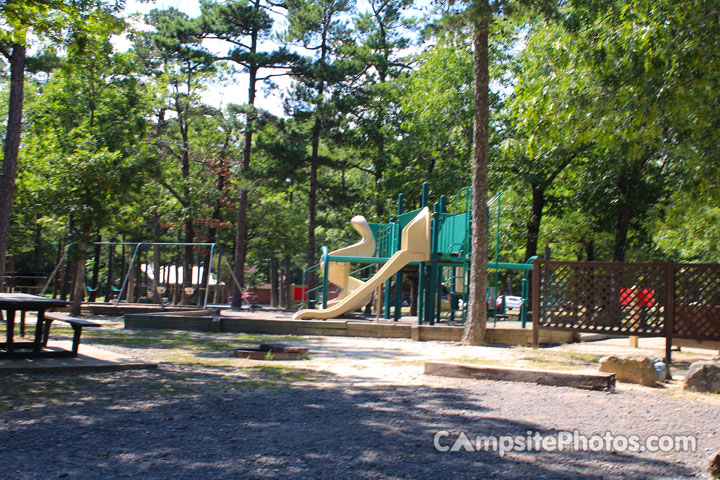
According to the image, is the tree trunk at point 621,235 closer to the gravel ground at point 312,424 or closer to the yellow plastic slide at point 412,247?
the yellow plastic slide at point 412,247

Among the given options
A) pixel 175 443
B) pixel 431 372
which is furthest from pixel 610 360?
pixel 175 443

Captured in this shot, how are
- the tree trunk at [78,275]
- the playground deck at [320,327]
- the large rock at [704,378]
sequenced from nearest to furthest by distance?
the large rock at [704,378] < the playground deck at [320,327] < the tree trunk at [78,275]

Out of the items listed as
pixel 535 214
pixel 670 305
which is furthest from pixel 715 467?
pixel 535 214

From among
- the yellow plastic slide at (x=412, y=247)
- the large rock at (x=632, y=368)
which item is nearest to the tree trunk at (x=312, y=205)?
the yellow plastic slide at (x=412, y=247)

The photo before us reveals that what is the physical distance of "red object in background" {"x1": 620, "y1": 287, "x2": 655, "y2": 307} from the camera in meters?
9.72

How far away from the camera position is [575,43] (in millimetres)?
11219

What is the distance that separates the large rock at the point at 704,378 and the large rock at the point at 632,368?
39cm

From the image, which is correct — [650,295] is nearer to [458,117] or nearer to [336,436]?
[336,436]

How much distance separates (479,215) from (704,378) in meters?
5.88

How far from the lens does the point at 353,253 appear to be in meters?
19.7

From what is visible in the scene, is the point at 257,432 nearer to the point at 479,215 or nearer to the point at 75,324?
the point at 75,324

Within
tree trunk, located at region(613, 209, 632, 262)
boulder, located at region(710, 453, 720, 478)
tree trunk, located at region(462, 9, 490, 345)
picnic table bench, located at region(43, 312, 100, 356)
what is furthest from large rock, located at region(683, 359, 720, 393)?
tree trunk, located at region(613, 209, 632, 262)

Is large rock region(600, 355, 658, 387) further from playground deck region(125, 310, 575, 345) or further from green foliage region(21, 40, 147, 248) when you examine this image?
green foliage region(21, 40, 147, 248)

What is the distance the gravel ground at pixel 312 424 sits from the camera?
4055 millimetres
